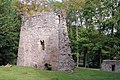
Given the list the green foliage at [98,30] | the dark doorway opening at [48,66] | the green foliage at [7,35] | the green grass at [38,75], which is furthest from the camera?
the green foliage at [98,30]

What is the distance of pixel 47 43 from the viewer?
2198cm

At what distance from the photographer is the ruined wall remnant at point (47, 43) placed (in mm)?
20953

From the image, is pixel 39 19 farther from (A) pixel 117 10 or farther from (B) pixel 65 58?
(A) pixel 117 10

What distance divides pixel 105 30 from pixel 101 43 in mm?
2938

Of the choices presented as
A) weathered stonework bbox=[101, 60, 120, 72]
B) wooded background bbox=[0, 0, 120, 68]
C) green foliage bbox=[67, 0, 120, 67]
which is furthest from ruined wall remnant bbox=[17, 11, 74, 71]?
green foliage bbox=[67, 0, 120, 67]

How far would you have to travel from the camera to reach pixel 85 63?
3828 centimetres

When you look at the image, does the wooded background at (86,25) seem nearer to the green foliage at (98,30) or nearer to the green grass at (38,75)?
the green foliage at (98,30)

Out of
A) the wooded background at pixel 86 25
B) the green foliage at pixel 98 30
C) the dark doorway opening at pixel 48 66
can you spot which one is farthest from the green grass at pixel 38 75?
the green foliage at pixel 98 30

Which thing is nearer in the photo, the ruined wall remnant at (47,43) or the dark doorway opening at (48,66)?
the ruined wall remnant at (47,43)

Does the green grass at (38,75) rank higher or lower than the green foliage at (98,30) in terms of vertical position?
lower

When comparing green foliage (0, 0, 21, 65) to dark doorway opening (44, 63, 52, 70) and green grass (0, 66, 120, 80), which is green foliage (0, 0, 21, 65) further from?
green grass (0, 66, 120, 80)

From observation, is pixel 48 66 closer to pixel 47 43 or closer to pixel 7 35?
pixel 47 43

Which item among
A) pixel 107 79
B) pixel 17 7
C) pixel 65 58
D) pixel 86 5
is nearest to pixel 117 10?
pixel 86 5

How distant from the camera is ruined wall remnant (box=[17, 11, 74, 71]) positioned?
2095cm
